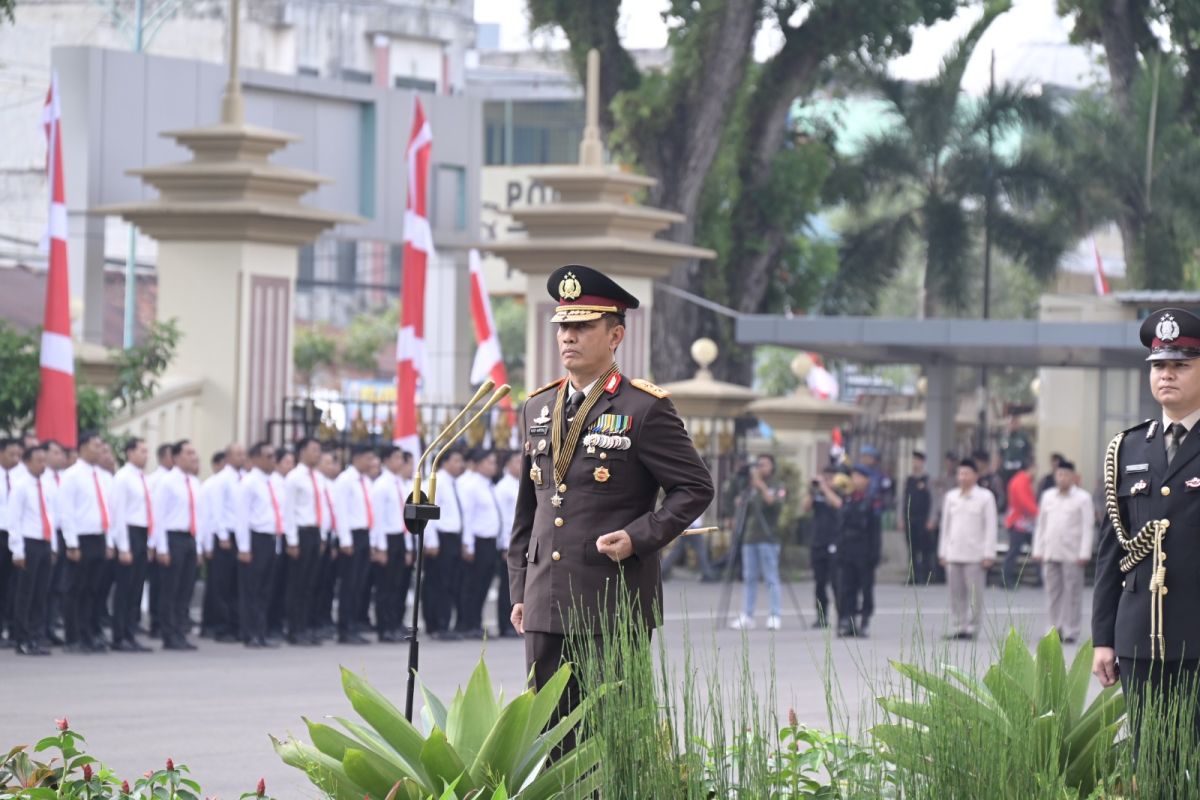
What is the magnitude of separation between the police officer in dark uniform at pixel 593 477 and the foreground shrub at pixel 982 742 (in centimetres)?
110

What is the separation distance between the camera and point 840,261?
3847 centimetres

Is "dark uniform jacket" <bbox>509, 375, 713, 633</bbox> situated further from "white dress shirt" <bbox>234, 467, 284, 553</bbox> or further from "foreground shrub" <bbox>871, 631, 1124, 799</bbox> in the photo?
"white dress shirt" <bbox>234, 467, 284, 553</bbox>

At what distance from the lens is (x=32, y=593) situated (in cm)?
1616

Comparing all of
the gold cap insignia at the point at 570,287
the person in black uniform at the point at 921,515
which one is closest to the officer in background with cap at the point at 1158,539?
the gold cap insignia at the point at 570,287

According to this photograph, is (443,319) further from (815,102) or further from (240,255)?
(815,102)

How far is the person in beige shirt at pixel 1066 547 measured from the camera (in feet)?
63.4

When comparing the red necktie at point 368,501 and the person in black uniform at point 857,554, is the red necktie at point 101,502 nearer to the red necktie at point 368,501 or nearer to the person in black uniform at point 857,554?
the red necktie at point 368,501

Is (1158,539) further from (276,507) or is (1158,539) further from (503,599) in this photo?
(503,599)

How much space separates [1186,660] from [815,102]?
2800cm

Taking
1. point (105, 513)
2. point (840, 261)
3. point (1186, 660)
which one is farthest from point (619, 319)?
point (840, 261)

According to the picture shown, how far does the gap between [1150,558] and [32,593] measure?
10574mm

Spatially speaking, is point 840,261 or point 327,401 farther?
point 840,261

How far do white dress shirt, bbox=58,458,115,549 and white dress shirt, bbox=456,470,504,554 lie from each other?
3.42 metres

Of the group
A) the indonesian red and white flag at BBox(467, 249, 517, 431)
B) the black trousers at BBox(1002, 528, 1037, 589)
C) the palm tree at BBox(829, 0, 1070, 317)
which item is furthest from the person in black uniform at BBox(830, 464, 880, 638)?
the palm tree at BBox(829, 0, 1070, 317)
